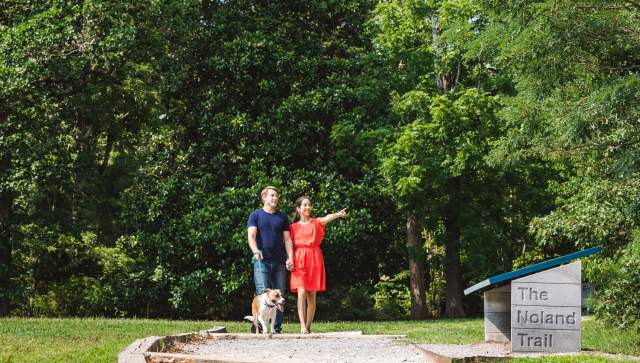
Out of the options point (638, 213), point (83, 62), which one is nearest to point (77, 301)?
point (83, 62)

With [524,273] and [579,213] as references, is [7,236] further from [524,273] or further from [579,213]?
[524,273]

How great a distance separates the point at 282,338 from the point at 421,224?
15271 millimetres

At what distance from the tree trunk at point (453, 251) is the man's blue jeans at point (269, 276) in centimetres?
1346

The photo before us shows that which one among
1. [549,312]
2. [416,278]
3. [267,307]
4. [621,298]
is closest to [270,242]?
[267,307]

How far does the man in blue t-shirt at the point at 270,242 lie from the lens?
12.5 metres

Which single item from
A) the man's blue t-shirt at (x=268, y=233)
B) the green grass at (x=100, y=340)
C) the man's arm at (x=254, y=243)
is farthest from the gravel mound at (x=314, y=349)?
the man's blue t-shirt at (x=268, y=233)

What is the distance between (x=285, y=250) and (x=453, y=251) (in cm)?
1433

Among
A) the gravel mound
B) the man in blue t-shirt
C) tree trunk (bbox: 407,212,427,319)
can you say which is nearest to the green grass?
the gravel mound

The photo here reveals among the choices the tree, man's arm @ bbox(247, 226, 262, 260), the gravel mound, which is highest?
the tree

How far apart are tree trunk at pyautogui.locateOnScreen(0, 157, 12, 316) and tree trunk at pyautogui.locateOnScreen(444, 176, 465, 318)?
1235 centimetres

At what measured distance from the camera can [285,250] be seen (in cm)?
1291

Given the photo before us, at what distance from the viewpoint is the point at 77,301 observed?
2594cm

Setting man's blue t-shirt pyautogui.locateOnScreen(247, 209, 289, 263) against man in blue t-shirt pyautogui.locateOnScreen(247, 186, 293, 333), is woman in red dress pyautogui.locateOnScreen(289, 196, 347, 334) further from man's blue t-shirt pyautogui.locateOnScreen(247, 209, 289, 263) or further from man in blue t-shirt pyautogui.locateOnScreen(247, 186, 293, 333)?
man's blue t-shirt pyautogui.locateOnScreen(247, 209, 289, 263)

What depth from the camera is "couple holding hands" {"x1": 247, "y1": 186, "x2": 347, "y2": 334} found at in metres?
12.6
